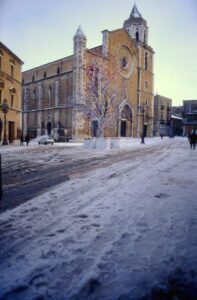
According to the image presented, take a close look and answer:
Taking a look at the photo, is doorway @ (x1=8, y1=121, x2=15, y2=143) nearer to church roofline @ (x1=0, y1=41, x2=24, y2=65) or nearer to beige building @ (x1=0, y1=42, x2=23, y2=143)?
beige building @ (x1=0, y1=42, x2=23, y2=143)

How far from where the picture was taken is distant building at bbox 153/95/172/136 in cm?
6807

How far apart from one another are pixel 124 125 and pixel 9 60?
73.7 ft

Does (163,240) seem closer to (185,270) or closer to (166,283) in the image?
(185,270)

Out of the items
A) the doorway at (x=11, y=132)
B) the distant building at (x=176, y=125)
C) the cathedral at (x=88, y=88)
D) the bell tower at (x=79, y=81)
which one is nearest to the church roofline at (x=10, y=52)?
the cathedral at (x=88, y=88)

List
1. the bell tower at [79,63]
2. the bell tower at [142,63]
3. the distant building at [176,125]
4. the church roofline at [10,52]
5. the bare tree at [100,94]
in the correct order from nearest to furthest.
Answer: the bare tree at [100,94]
the church roofline at [10,52]
the bell tower at [79,63]
the bell tower at [142,63]
the distant building at [176,125]

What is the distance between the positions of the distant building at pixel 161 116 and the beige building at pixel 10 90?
4601 cm

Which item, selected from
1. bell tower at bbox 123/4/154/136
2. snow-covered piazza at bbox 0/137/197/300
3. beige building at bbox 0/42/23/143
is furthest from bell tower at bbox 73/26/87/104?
snow-covered piazza at bbox 0/137/197/300

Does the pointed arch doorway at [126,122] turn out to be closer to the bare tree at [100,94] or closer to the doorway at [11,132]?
the bare tree at [100,94]

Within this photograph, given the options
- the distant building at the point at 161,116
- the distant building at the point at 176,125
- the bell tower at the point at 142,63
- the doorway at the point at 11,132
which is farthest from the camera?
the distant building at the point at 176,125

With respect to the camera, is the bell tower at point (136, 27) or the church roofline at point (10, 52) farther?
the bell tower at point (136, 27)

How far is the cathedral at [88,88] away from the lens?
33.6 meters

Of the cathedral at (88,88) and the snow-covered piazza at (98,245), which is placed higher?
the cathedral at (88,88)

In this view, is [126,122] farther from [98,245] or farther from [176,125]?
[98,245]

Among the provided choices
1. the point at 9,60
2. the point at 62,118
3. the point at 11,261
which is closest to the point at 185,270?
the point at 11,261
